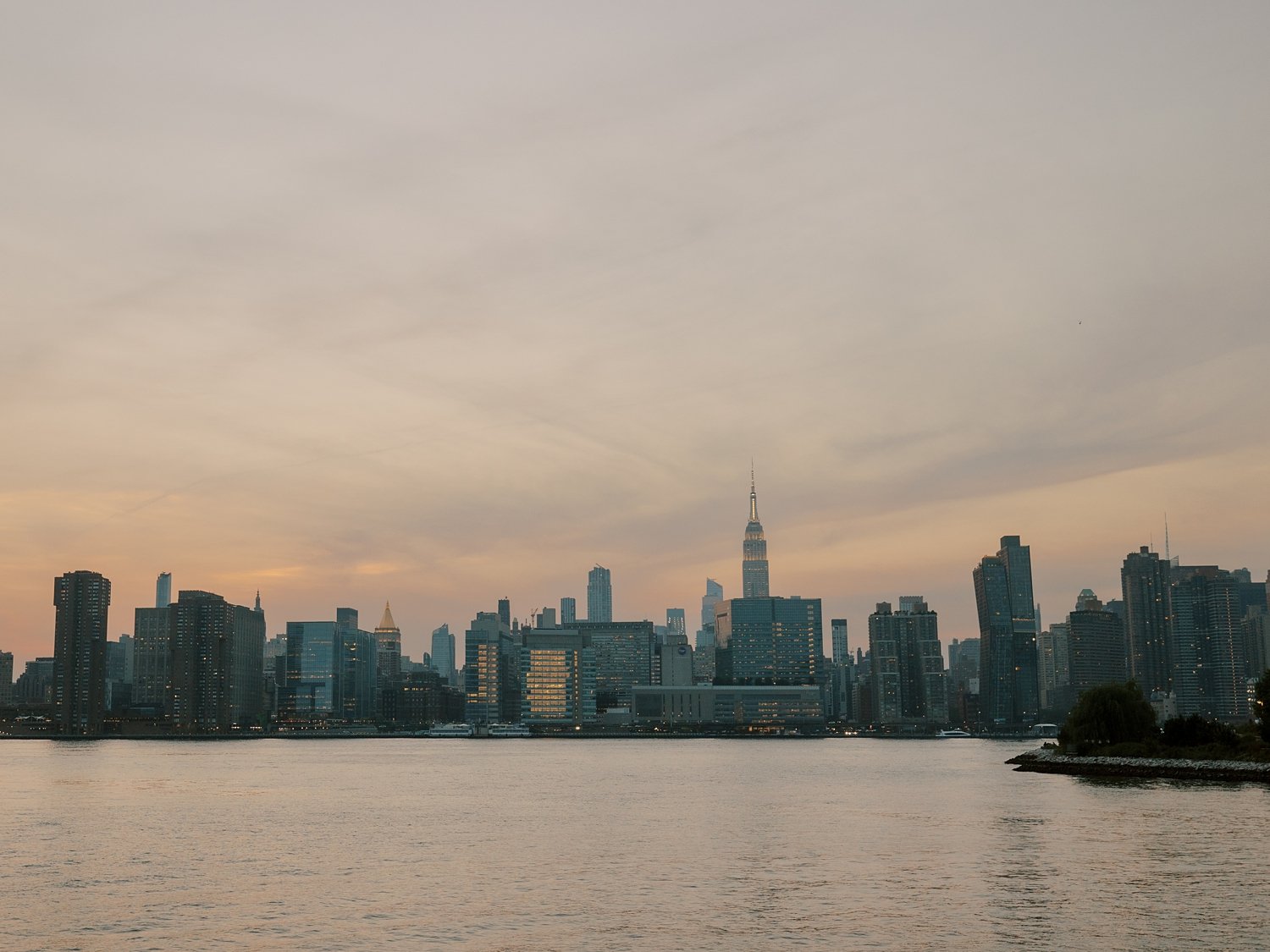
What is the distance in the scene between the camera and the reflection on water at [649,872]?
157 feet

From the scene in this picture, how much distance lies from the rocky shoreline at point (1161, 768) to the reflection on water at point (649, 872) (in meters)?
5.37

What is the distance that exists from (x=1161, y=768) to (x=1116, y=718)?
17.2 m

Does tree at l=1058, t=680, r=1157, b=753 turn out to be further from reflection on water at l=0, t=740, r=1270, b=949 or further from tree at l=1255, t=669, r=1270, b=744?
reflection on water at l=0, t=740, r=1270, b=949

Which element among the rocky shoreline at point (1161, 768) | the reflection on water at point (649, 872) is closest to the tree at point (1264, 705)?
the rocky shoreline at point (1161, 768)

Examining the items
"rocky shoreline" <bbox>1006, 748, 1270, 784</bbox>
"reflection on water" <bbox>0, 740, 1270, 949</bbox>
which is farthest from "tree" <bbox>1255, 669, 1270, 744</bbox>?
"reflection on water" <bbox>0, 740, 1270, 949</bbox>

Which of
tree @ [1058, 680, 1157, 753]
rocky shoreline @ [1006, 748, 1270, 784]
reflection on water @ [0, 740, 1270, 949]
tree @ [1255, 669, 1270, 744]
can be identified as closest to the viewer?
reflection on water @ [0, 740, 1270, 949]

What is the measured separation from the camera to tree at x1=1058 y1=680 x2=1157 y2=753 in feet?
495

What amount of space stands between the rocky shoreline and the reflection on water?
5369 millimetres

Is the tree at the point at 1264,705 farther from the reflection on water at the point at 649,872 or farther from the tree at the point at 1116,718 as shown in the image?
the tree at the point at 1116,718

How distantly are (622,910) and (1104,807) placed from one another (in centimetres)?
5936

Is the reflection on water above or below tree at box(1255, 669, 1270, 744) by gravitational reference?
below

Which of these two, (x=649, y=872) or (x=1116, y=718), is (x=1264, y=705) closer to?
(x=1116, y=718)

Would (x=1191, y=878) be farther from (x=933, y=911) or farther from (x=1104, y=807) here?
(x=1104, y=807)

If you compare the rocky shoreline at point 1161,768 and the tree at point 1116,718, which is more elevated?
the tree at point 1116,718
